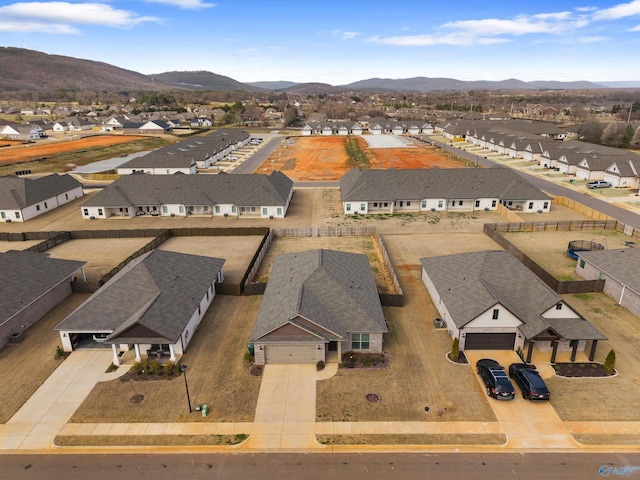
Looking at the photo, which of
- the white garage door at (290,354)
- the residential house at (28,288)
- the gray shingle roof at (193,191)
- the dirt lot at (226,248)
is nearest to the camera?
the white garage door at (290,354)

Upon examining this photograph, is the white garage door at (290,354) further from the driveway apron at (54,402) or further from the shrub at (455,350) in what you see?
the driveway apron at (54,402)

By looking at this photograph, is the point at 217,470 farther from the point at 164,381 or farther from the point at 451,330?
the point at 451,330

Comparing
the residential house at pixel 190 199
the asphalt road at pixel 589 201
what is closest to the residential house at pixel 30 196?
the residential house at pixel 190 199

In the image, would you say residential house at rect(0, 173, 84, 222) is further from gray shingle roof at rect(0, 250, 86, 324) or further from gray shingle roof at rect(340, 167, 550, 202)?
gray shingle roof at rect(340, 167, 550, 202)

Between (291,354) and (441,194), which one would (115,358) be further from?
(441,194)

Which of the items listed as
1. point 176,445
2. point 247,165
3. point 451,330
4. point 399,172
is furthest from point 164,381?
point 247,165
